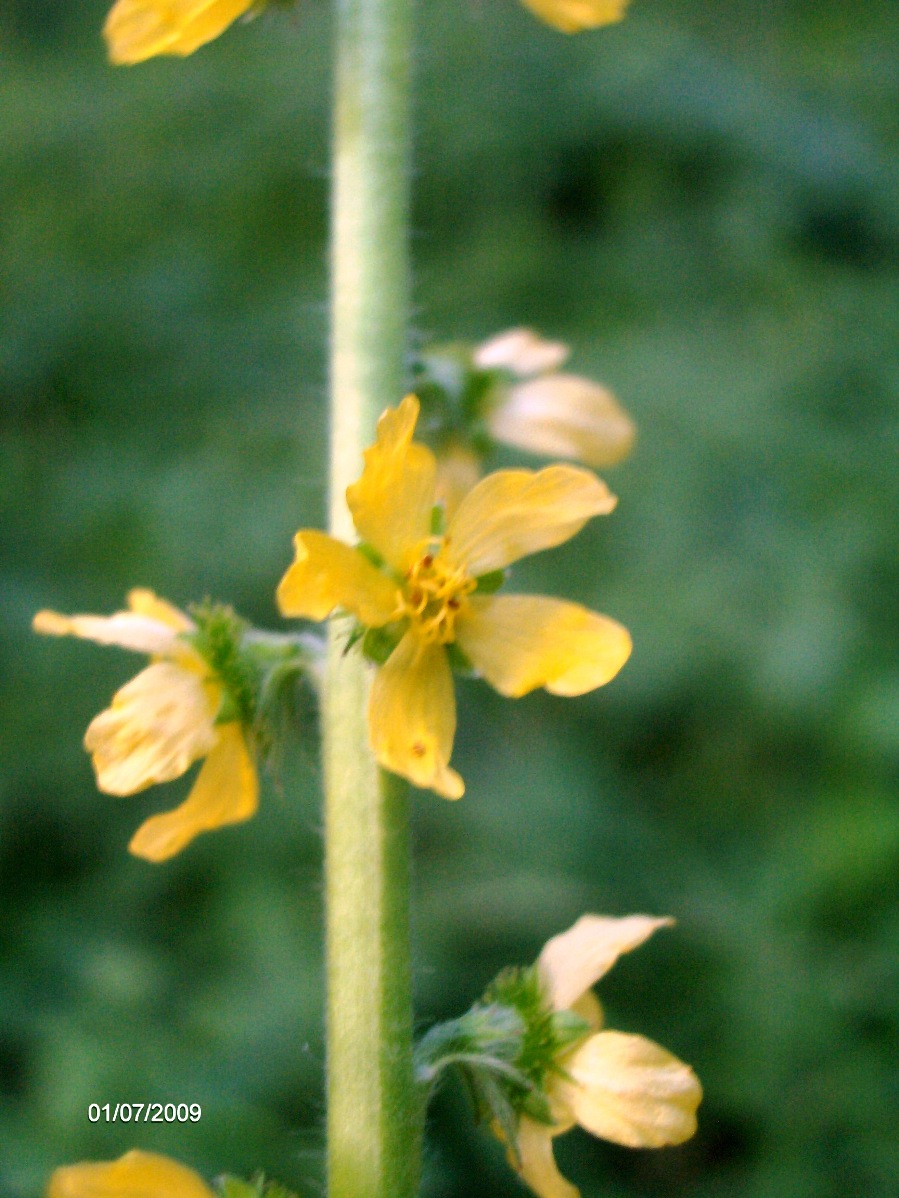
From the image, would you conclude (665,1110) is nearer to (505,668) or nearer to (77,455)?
(505,668)

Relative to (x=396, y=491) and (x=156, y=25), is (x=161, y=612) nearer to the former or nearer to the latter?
(x=396, y=491)

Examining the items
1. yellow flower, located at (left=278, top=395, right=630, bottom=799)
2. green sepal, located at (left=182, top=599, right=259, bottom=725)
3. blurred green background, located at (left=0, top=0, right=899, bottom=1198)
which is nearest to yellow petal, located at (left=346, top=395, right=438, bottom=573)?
yellow flower, located at (left=278, top=395, right=630, bottom=799)

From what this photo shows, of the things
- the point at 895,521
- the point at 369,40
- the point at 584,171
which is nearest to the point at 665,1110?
the point at 369,40

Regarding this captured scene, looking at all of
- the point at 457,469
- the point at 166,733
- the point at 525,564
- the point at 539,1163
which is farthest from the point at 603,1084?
the point at 525,564

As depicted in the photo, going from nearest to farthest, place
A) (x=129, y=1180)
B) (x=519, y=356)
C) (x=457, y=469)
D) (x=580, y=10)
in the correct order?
(x=129, y=1180) → (x=580, y=10) → (x=457, y=469) → (x=519, y=356)

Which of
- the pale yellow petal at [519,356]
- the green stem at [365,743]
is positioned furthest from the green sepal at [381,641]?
the pale yellow petal at [519,356]

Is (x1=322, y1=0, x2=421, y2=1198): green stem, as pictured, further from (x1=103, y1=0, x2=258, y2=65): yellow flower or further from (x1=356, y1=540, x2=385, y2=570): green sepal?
(x1=103, y1=0, x2=258, y2=65): yellow flower

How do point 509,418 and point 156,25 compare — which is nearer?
point 156,25
